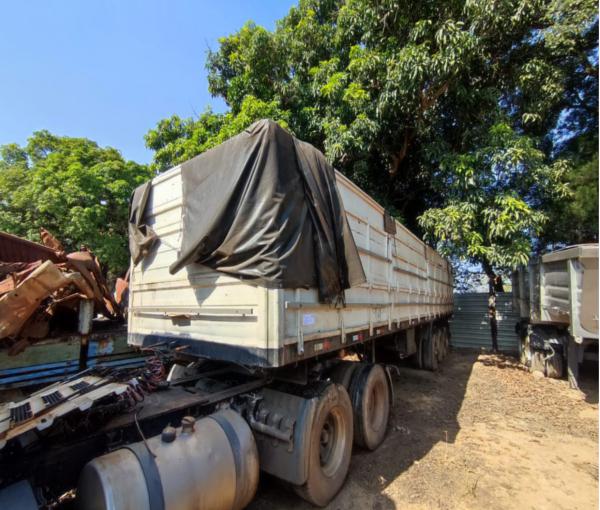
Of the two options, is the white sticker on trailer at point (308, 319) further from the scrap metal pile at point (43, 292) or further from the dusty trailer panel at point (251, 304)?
the scrap metal pile at point (43, 292)

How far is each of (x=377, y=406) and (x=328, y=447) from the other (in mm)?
1180

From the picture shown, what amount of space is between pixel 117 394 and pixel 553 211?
31.4ft

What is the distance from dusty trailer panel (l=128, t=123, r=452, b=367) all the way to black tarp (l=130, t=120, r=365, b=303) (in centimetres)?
17

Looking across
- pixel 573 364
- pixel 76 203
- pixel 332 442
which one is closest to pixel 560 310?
pixel 573 364

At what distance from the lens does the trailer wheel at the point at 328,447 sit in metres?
2.73

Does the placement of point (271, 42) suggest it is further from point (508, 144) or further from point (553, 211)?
point (553, 211)

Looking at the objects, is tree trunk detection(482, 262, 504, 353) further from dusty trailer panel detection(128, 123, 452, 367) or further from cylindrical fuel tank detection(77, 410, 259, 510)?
cylindrical fuel tank detection(77, 410, 259, 510)

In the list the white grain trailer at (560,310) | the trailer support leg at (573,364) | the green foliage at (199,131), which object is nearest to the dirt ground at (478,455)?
the trailer support leg at (573,364)

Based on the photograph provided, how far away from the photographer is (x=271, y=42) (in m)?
9.62

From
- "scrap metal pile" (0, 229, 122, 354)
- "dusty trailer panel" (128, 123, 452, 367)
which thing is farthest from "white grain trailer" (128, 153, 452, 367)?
"scrap metal pile" (0, 229, 122, 354)

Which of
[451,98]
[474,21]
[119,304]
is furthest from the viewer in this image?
[451,98]

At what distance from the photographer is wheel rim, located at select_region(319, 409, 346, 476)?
308 cm

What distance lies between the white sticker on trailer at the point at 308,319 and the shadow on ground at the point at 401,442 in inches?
64.7

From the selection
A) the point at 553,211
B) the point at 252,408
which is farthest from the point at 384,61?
the point at 252,408
